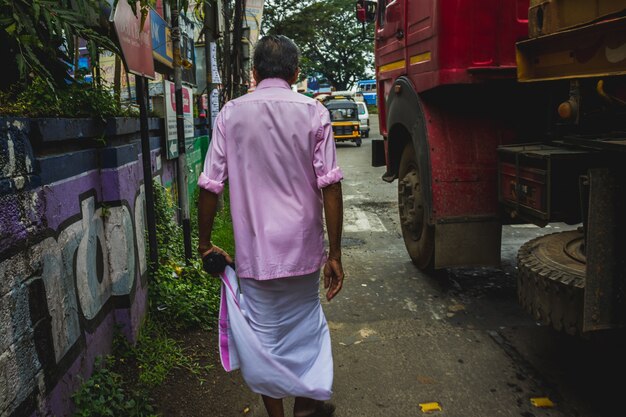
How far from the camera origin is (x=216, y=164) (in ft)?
8.53

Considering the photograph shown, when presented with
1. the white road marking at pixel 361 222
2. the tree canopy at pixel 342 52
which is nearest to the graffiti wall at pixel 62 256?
the white road marking at pixel 361 222

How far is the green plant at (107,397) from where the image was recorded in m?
2.61

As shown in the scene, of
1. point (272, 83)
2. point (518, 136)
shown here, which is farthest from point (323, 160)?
point (518, 136)

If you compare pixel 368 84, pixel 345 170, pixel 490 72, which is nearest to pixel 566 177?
pixel 490 72

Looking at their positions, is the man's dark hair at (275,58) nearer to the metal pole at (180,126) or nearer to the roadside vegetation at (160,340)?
the roadside vegetation at (160,340)

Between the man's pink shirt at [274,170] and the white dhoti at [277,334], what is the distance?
0.48 feet

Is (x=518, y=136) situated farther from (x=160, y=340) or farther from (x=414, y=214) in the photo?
(x=160, y=340)

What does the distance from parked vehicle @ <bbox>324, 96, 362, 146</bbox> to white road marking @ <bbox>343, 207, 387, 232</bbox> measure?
1408cm

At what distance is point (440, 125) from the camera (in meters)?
4.41

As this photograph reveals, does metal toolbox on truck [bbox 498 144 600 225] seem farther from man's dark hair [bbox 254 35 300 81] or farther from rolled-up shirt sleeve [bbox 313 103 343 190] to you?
man's dark hair [bbox 254 35 300 81]

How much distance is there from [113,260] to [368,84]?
48.6 m

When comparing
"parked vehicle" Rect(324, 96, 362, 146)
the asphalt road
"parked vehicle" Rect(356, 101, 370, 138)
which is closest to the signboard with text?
the asphalt road

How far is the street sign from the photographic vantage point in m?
2.99

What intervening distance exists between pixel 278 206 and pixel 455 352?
190cm
